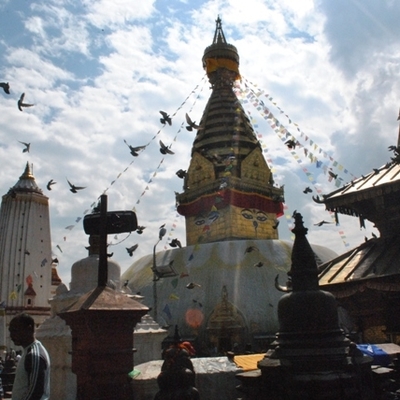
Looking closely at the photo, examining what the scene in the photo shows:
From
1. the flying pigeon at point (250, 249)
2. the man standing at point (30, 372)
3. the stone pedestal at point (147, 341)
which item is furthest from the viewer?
the flying pigeon at point (250, 249)

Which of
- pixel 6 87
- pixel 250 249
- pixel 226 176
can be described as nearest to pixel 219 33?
pixel 226 176

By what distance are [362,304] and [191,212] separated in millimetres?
22641

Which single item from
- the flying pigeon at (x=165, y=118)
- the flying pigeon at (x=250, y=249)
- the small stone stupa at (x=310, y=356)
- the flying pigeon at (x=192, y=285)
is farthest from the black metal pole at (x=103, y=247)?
the flying pigeon at (x=250, y=249)

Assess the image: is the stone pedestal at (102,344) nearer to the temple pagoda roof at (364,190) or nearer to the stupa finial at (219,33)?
the temple pagoda roof at (364,190)

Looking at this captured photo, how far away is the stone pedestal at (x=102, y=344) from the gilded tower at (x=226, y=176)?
882 inches

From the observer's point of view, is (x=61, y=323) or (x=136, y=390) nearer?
(x=136, y=390)

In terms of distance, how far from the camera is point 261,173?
31.3m

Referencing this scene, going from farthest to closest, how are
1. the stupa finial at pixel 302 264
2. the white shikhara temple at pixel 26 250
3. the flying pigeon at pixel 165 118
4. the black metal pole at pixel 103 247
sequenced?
1. the white shikhara temple at pixel 26 250
2. the flying pigeon at pixel 165 118
3. the stupa finial at pixel 302 264
4. the black metal pole at pixel 103 247

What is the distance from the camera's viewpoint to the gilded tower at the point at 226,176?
28.8 m

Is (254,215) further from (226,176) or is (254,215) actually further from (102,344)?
(102,344)

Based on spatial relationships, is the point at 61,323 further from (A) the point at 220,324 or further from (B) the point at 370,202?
(A) the point at 220,324

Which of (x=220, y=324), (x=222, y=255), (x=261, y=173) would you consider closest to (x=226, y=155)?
(x=261, y=173)

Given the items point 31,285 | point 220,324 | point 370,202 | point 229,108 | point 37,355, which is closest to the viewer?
point 37,355

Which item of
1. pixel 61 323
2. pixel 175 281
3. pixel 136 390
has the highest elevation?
pixel 175 281
